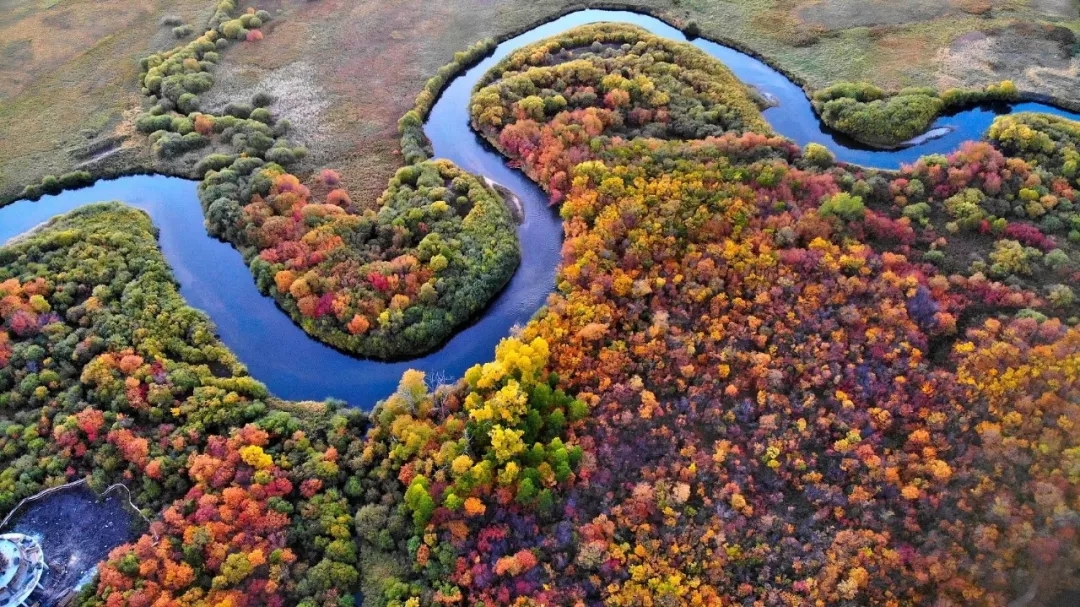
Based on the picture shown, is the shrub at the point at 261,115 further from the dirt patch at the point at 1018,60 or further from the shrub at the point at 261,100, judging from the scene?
the dirt patch at the point at 1018,60

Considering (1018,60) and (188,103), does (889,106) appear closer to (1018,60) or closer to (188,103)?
(1018,60)

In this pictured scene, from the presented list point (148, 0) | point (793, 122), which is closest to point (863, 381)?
point (793, 122)

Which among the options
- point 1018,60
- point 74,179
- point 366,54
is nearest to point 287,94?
point 366,54

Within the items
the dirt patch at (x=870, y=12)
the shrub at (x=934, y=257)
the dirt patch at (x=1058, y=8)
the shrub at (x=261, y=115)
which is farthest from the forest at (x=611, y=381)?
the dirt patch at (x=1058, y=8)

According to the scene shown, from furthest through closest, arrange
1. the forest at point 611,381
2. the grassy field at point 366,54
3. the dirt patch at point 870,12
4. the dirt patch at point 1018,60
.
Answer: the dirt patch at point 870,12
the dirt patch at point 1018,60
the grassy field at point 366,54
the forest at point 611,381

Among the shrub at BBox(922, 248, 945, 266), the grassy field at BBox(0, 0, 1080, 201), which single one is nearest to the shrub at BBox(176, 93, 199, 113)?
the grassy field at BBox(0, 0, 1080, 201)

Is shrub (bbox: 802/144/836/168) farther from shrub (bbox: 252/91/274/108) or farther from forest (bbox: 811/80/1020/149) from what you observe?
shrub (bbox: 252/91/274/108)
